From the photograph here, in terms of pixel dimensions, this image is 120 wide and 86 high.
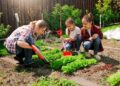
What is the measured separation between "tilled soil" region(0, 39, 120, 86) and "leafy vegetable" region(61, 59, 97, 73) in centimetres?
10

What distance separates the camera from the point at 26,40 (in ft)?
21.8

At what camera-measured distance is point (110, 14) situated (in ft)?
44.4

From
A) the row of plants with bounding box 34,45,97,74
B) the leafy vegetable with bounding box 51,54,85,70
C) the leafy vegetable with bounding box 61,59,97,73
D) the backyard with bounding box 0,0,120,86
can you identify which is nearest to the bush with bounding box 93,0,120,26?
the backyard with bounding box 0,0,120,86

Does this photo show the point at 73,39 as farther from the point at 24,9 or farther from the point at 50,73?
the point at 24,9

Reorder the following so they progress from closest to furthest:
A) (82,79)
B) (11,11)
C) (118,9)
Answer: (82,79) < (11,11) < (118,9)

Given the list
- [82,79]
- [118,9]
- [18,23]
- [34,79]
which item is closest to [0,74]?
[34,79]

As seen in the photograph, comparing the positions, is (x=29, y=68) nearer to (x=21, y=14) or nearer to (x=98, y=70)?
(x=98, y=70)

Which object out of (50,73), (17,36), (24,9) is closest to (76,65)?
(50,73)

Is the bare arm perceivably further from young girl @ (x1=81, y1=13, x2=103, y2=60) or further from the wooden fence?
the wooden fence

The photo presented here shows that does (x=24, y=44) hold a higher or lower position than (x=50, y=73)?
higher

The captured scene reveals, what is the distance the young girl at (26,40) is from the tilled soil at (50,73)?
0.29m

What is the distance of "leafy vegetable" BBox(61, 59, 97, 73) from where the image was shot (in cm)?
635

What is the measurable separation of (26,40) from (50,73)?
0.85 metres

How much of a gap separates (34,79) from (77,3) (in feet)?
26.5
